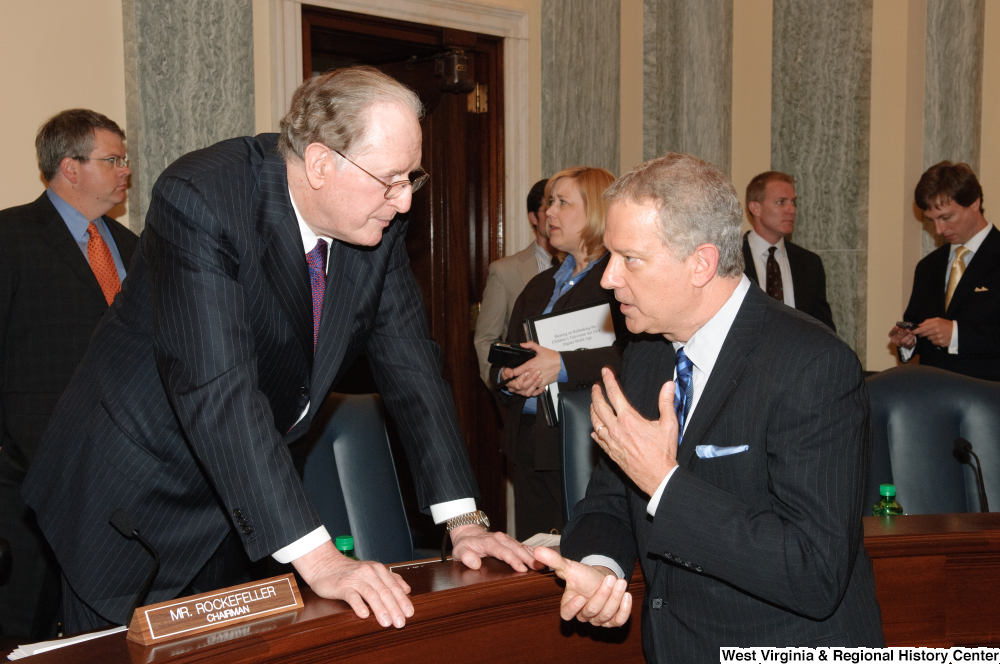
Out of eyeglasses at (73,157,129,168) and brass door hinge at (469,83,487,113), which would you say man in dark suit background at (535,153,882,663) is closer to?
eyeglasses at (73,157,129,168)

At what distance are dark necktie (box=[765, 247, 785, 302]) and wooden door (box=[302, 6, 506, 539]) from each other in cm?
146

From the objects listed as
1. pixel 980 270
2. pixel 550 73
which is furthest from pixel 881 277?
pixel 550 73

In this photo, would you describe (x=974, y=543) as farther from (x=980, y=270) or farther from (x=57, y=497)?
(x=980, y=270)

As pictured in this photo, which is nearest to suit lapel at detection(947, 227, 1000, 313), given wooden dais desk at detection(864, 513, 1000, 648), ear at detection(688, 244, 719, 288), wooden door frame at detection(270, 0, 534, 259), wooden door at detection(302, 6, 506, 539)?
wooden door frame at detection(270, 0, 534, 259)

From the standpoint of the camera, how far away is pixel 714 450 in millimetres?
1574

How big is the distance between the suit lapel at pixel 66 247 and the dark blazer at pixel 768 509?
91.0 inches

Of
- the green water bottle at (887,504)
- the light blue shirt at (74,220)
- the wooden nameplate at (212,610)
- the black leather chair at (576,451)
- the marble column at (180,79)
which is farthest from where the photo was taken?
the marble column at (180,79)

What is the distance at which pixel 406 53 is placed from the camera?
4766 millimetres

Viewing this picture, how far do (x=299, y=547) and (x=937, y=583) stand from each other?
53.5 inches

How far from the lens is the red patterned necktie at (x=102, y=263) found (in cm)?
336

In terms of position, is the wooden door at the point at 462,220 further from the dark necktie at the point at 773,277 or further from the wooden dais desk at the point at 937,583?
the wooden dais desk at the point at 937,583

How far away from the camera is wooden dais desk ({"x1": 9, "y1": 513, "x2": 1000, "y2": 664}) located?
4.30 feet

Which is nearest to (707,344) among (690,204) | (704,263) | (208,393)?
(704,263)

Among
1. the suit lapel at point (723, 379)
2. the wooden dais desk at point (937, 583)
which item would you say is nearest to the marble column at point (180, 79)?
the suit lapel at point (723, 379)
